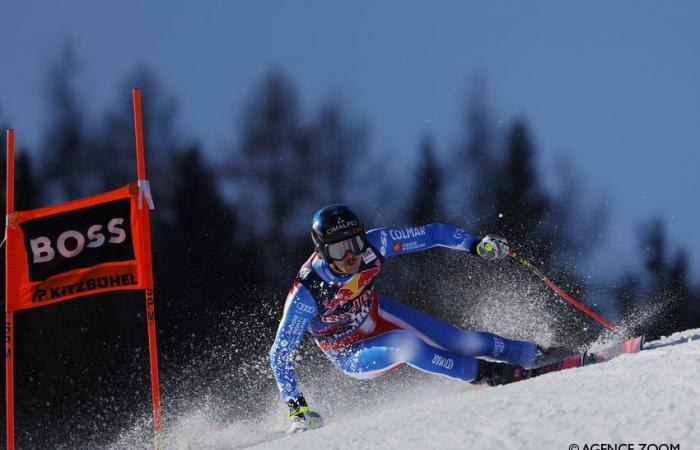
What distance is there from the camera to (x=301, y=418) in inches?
189

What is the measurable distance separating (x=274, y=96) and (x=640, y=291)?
8.78m

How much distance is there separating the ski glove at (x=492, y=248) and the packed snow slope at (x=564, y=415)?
1321 millimetres

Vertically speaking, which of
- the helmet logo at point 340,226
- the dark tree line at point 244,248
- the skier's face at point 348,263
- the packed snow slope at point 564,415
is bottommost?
the dark tree line at point 244,248

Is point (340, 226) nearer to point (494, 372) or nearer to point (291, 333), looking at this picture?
point (291, 333)

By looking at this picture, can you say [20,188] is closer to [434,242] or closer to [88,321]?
[88,321]

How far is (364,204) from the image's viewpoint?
16453 millimetres

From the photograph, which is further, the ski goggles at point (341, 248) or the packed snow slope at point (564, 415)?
the ski goggles at point (341, 248)

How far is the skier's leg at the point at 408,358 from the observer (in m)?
5.10

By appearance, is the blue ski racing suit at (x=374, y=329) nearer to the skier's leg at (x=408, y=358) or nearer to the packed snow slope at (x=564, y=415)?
the skier's leg at (x=408, y=358)

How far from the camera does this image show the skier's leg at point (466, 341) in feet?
18.1

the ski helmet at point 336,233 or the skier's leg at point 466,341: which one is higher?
the ski helmet at point 336,233
